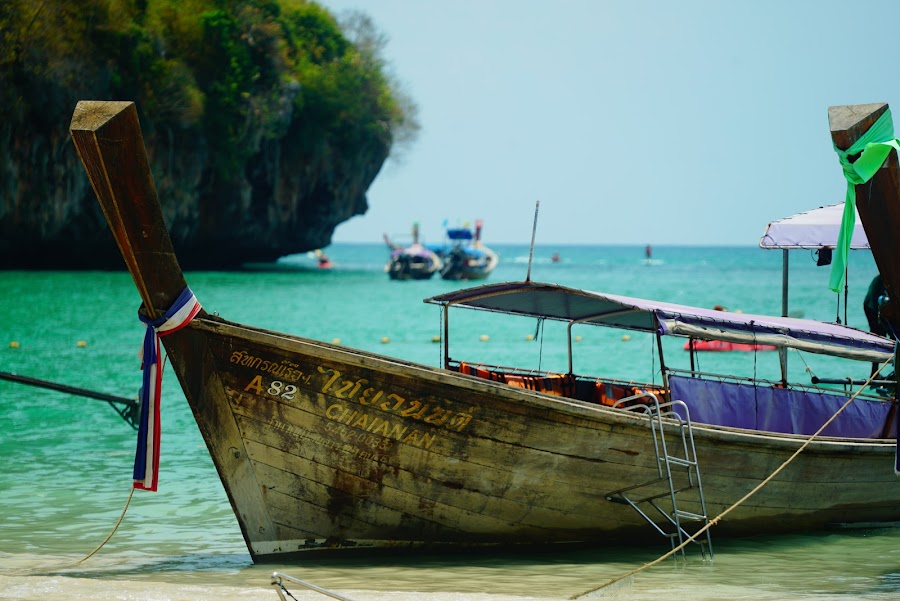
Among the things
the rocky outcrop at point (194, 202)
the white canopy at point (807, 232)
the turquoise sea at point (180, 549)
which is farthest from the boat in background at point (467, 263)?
the white canopy at point (807, 232)

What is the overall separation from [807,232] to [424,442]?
201 inches

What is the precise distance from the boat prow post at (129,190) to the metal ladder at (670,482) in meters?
3.08

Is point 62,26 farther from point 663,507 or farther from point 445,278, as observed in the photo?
point 663,507

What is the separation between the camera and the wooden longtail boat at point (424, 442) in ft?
22.7

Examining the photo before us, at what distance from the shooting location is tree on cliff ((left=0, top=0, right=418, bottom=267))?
36750 millimetres

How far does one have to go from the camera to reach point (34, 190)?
1502 inches

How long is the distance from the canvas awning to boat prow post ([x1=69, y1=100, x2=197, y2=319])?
2595mm

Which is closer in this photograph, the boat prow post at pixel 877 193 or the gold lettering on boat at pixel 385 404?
the boat prow post at pixel 877 193

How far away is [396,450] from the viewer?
7320mm

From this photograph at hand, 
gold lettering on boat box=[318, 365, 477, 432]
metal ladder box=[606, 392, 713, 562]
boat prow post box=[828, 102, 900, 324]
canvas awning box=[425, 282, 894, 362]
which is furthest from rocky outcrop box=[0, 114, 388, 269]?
boat prow post box=[828, 102, 900, 324]

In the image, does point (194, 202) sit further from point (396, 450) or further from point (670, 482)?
point (670, 482)

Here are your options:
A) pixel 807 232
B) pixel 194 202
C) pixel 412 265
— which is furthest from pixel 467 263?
pixel 807 232

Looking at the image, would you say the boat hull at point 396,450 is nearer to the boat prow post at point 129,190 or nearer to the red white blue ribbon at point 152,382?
the red white blue ribbon at point 152,382

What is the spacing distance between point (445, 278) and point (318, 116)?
10.4 metres
